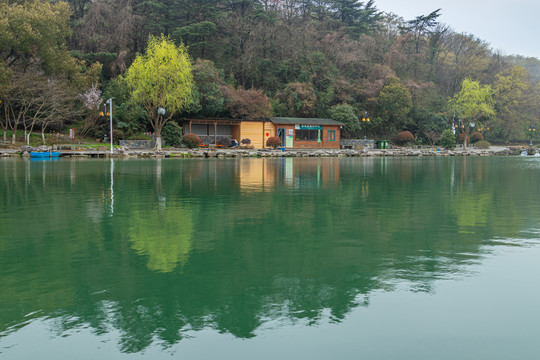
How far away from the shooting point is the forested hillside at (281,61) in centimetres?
4775

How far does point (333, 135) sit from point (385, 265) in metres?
52.5

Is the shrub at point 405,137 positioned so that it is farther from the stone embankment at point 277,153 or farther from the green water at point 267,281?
the green water at point 267,281

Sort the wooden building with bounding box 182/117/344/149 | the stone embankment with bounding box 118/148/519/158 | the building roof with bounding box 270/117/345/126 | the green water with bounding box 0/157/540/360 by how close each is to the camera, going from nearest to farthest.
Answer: the green water with bounding box 0/157/540/360, the stone embankment with bounding box 118/148/519/158, the wooden building with bounding box 182/117/344/149, the building roof with bounding box 270/117/345/126

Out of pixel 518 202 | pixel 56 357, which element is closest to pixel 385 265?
pixel 56 357

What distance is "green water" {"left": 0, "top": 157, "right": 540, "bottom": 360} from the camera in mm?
4688

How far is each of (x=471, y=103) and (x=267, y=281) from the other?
72312mm

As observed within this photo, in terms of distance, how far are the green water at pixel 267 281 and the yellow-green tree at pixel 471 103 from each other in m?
63.0

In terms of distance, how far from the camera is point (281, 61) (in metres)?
64.0

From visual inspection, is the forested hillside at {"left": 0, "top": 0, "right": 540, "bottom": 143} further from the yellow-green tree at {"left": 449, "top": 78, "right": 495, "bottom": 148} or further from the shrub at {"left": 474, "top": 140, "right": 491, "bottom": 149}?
the shrub at {"left": 474, "top": 140, "right": 491, "bottom": 149}

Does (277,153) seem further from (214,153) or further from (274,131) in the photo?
(274,131)

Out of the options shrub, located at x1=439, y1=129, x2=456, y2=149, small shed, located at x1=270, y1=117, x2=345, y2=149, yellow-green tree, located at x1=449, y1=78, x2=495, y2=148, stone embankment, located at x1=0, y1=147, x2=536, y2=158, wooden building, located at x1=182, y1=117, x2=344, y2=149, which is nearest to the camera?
stone embankment, located at x1=0, y1=147, x2=536, y2=158

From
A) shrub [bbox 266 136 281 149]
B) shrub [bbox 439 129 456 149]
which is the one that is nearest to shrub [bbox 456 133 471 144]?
shrub [bbox 439 129 456 149]

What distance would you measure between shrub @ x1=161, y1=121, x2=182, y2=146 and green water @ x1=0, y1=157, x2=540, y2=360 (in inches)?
1381

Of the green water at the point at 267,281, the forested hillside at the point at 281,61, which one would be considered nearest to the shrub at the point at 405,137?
the forested hillside at the point at 281,61
